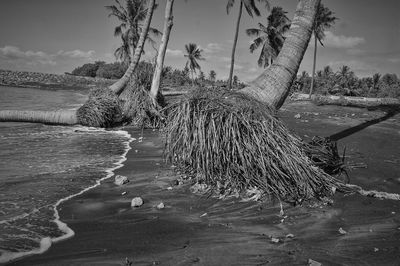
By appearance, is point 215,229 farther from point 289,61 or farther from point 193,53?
point 193,53

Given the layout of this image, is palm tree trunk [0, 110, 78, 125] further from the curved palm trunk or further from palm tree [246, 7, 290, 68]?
palm tree [246, 7, 290, 68]

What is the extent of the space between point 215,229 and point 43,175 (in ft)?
12.1

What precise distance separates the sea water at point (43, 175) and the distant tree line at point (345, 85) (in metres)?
45.2

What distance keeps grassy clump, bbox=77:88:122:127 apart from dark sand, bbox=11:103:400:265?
315 inches

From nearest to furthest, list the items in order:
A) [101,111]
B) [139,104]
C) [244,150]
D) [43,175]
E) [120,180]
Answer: [244,150], [120,180], [43,175], [101,111], [139,104]

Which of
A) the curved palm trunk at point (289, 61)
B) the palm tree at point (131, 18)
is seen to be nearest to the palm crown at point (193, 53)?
the palm tree at point (131, 18)

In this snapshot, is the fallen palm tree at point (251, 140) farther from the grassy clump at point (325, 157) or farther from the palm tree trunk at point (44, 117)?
the palm tree trunk at point (44, 117)

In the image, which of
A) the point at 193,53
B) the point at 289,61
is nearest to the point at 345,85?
the point at 193,53

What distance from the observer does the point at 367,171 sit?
6613mm

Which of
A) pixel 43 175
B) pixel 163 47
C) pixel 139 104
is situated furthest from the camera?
pixel 163 47

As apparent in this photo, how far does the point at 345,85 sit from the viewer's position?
59594 millimetres

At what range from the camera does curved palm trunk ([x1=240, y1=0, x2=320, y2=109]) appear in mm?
5668

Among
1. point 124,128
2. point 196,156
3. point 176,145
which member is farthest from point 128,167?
point 124,128

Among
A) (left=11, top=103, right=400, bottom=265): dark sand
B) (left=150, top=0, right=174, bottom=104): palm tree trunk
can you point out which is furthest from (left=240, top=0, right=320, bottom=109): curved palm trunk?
(left=150, top=0, right=174, bottom=104): palm tree trunk
